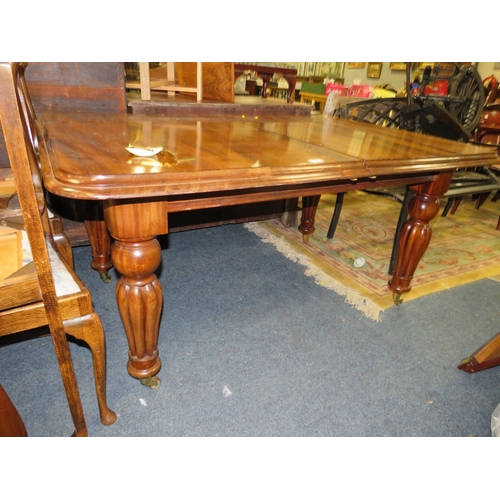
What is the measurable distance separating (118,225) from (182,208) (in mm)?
169

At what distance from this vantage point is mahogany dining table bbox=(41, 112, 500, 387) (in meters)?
0.78

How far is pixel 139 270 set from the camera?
0.95 metres

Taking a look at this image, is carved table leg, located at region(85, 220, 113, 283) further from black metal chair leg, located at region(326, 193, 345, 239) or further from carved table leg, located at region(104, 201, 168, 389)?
black metal chair leg, located at region(326, 193, 345, 239)

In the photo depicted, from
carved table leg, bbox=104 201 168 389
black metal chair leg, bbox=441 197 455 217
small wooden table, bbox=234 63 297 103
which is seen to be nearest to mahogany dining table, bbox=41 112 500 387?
carved table leg, bbox=104 201 168 389

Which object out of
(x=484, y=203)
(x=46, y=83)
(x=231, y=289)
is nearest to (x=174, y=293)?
(x=231, y=289)

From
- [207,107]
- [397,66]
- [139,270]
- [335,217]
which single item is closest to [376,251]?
[335,217]

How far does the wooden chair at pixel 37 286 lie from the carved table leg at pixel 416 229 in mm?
1320

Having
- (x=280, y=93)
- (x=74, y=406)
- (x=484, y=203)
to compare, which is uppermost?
(x=280, y=93)

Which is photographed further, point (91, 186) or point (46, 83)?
point (46, 83)

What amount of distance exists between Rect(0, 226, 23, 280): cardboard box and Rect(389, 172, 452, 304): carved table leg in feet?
4.75

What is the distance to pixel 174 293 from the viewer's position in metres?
1.73

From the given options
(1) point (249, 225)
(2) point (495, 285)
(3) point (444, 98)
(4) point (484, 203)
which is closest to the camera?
(2) point (495, 285)

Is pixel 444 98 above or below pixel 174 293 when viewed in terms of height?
above

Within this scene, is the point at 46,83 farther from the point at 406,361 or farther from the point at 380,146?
the point at 406,361
